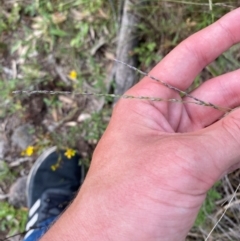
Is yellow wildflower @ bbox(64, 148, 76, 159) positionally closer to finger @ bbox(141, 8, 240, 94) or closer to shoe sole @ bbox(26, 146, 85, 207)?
shoe sole @ bbox(26, 146, 85, 207)

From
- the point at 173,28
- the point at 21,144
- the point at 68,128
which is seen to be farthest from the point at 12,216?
the point at 173,28

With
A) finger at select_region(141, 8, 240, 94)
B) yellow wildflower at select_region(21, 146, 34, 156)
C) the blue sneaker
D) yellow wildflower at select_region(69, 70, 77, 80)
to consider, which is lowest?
the blue sneaker

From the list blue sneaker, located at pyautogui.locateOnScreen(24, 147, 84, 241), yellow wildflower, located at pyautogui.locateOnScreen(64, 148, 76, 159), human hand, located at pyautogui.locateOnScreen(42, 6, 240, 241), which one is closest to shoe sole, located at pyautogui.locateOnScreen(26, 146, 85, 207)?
blue sneaker, located at pyautogui.locateOnScreen(24, 147, 84, 241)

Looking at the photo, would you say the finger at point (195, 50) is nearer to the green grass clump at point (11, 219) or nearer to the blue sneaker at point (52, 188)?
the blue sneaker at point (52, 188)

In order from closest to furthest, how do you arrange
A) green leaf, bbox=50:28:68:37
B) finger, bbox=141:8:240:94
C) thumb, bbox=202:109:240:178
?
thumb, bbox=202:109:240:178 < finger, bbox=141:8:240:94 < green leaf, bbox=50:28:68:37

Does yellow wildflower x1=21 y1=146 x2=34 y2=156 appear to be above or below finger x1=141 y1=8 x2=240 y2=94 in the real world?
below

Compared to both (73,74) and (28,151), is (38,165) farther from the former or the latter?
(73,74)

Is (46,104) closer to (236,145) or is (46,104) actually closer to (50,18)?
(50,18)

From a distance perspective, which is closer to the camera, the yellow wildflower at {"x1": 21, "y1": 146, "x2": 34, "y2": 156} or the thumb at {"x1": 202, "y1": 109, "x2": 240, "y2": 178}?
the thumb at {"x1": 202, "y1": 109, "x2": 240, "y2": 178}

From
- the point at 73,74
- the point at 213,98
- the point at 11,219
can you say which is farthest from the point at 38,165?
the point at 213,98
